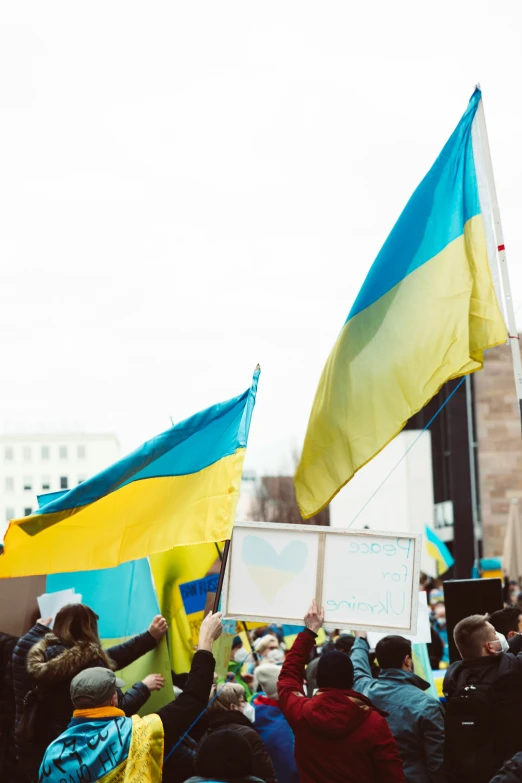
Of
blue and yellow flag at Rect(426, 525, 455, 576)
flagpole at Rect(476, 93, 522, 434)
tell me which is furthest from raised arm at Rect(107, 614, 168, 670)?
blue and yellow flag at Rect(426, 525, 455, 576)

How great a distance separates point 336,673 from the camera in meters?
4.68

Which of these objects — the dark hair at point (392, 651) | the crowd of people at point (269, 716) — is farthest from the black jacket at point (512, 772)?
the dark hair at point (392, 651)

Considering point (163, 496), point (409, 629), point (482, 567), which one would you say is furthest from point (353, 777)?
point (482, 567)

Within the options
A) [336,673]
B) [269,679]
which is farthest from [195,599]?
[336,673]

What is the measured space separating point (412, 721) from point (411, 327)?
7.31 feet

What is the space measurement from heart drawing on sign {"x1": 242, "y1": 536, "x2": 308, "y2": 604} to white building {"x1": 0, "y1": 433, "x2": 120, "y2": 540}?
131 metres

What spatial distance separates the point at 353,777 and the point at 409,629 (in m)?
0.88

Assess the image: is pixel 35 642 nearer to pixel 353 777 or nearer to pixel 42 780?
pixel 42 780

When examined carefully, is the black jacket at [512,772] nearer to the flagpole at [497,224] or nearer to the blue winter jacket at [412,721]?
the blue winter jacket at [412,721]

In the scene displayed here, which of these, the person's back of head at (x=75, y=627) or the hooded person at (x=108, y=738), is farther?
the person's back of head at (x=75, y=627)

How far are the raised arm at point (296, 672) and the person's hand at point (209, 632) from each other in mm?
502

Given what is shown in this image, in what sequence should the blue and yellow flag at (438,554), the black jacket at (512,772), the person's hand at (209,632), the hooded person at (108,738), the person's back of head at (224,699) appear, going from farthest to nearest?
the blue and yellow flag at (438,554)
the person's back of head at (224,699)
the person's hand at (209,632)
the black jacket at (512,772)
the hooded person at (108,738)

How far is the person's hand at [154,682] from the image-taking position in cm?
550

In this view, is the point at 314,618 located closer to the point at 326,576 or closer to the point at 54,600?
the point at 326,576
